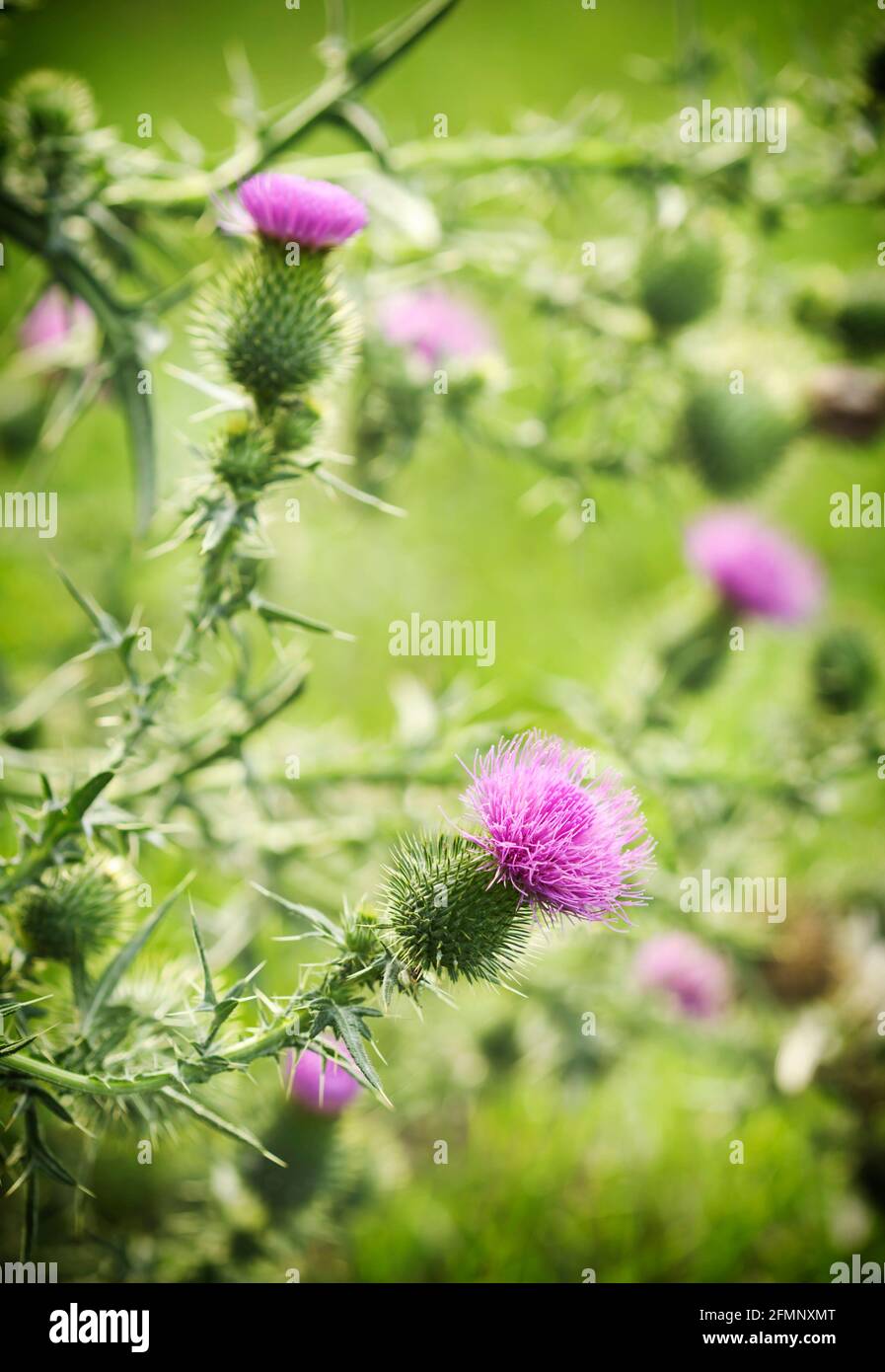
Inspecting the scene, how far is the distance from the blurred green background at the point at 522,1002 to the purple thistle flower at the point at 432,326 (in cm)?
19

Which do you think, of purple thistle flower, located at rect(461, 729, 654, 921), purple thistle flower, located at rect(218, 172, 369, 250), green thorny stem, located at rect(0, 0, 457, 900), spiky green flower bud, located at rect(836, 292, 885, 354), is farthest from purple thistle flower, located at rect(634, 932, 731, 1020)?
purple thistle flower, located at rect(218, 172, 369, 250)

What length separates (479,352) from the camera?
153 inches

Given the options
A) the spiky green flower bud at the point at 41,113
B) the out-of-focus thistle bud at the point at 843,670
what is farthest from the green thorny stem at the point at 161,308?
the out-of-focus thistle bud at the point at 843,670

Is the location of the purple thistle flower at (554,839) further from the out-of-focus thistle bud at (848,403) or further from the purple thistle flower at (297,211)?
the out-of-focus thistle bud at (848,403)

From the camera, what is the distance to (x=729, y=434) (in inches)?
139

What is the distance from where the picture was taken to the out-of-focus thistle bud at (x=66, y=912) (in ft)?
6.87

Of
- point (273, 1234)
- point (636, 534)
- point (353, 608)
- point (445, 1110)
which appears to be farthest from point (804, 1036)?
point (636, 534)

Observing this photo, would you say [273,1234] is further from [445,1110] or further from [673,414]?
[673,414]

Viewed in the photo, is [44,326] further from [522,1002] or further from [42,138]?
[522,1002]

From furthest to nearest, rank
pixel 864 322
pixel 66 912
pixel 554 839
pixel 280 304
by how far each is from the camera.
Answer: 1. pixel 864 322
2. pixel 280 304
3. pixel 66 912
4. pixel 554 839

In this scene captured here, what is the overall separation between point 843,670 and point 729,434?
0.91 metres

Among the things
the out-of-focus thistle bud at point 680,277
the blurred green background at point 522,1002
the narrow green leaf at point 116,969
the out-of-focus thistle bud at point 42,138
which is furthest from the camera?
the out-of-focus thistle bud at point 680,277

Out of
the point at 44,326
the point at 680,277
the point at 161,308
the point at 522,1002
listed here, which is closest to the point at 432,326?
the point at 680,277

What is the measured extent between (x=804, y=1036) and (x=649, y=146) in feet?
8.93
